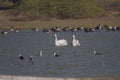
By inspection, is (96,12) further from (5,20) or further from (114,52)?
(114,52)

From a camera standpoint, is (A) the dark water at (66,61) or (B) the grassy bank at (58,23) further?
(B) the grassy bank at (58,23)

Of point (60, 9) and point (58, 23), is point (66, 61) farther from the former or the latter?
point (60, 9)

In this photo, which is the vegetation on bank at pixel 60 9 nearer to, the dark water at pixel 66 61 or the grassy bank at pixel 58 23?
the grassy bank at pixel 58 23

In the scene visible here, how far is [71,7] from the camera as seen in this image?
102m

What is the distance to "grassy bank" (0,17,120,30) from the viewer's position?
88.1 meters

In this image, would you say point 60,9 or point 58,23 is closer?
point 58,23

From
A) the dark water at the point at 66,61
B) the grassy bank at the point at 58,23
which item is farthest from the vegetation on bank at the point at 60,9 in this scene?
the dark water at the point at 66,61

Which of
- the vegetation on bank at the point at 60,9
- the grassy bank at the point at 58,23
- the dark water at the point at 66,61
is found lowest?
the vegetation on bank at the point at 60,9

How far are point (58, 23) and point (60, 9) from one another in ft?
37.8

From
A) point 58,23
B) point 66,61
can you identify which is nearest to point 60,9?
point 58,23

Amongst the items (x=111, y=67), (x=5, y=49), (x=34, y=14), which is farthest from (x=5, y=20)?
(x=111, y=67)

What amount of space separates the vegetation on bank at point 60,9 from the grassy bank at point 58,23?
392 cm

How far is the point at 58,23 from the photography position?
91.8 meters

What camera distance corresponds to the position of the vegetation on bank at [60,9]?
9950 cm
